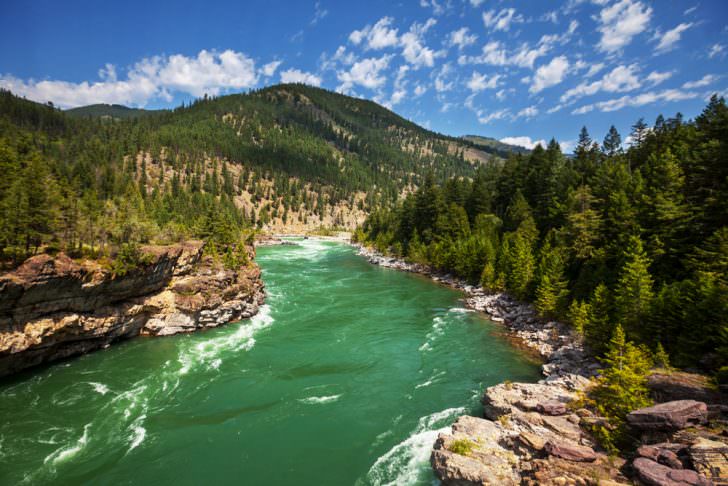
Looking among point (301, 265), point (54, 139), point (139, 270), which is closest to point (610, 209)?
point (139, 270)

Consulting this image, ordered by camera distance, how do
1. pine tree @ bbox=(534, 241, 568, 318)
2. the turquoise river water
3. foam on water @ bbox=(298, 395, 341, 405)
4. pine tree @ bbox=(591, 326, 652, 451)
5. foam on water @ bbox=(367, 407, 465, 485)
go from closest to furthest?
1. pine tree @ bbox=(591, 326, 652, 451)
2. foam on water @ bbox=(367, 407, 465, 485)
3. the turquoise river water
4. foam on water @ bbox=(298, 395, 341, 405)
5. pine tree @ bbox=(534, 241, 568, 318)

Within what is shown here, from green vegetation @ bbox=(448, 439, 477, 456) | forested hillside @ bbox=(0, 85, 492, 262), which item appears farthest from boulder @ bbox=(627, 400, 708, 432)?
→ forested hillside @ bbox=(0, 85, 492, 262)

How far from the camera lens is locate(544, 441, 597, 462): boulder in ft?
47.5

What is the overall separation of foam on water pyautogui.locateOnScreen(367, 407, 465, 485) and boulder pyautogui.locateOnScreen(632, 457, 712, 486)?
8.53m

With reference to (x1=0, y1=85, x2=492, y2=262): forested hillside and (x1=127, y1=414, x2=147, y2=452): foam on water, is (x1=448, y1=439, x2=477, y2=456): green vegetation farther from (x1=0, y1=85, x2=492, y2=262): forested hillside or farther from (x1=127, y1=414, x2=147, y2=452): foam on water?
(x1=0, y1=85, x2=492, y2=262): forested hillside

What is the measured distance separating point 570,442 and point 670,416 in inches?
166

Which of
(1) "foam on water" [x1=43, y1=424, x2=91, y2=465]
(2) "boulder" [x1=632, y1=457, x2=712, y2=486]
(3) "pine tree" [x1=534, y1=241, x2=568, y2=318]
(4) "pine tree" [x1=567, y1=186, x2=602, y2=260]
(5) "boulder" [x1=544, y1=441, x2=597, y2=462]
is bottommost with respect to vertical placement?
(1) "foam on water" [x1=43, y1=424, x2=91, y2=465]

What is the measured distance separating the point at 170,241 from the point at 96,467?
2840cm

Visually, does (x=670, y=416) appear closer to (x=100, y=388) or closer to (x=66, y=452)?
(x=66, y=452)

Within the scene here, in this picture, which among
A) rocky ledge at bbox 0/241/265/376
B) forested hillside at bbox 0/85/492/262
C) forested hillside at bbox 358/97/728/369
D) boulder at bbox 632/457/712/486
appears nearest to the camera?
boulder at bbox 632/457/712/486

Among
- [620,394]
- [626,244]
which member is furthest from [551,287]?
[620,394]

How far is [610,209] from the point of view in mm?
36156

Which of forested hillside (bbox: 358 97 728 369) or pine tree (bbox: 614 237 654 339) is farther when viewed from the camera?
pine tree (bbox: 614 237 654 339)

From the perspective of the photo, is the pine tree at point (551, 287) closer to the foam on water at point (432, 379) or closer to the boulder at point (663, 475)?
the foam on water at point (432, 379)
